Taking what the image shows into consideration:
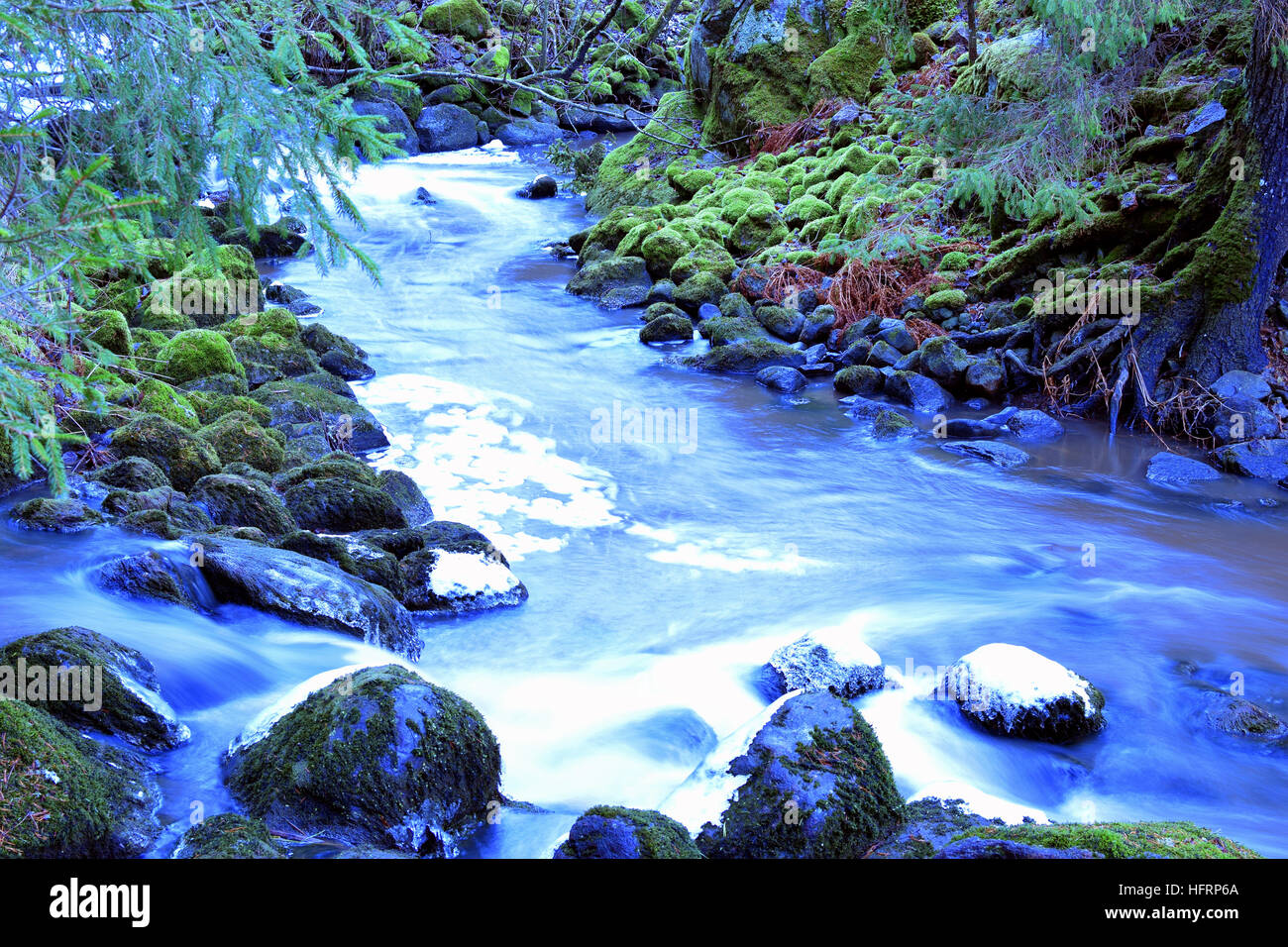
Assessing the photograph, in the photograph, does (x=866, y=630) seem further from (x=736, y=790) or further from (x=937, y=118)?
(x=937, y=118)

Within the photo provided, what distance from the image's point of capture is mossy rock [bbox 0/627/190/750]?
4.37 meters

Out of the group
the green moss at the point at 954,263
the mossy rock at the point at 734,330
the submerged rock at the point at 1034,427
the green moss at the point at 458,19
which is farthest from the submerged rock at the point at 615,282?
the green moss at the point at 458,19

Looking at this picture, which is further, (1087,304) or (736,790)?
(1087,304)

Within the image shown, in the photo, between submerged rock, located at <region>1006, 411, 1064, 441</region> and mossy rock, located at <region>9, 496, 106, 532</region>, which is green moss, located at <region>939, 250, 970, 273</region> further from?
mossy rock, located at <region>9, 496, 106, 532</region>

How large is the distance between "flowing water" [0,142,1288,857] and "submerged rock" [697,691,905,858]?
0.64 ft

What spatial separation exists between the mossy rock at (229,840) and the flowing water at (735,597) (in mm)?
278

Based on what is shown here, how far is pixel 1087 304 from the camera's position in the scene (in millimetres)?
10766

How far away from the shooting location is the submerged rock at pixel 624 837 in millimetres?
3670

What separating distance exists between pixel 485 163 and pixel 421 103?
3263 millimetres

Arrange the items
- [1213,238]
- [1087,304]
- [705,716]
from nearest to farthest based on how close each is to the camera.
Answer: [705,716] → [1213,238] → [1087,304]

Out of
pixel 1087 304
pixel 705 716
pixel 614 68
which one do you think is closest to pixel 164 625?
pixel 705 716

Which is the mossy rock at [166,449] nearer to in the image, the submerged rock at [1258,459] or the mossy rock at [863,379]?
the mossy rock at [863,379]

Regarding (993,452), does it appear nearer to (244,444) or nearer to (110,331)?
(244,444)

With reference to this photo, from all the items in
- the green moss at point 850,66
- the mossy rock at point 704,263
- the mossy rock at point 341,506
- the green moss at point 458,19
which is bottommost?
the mossy rock at point 341,506
